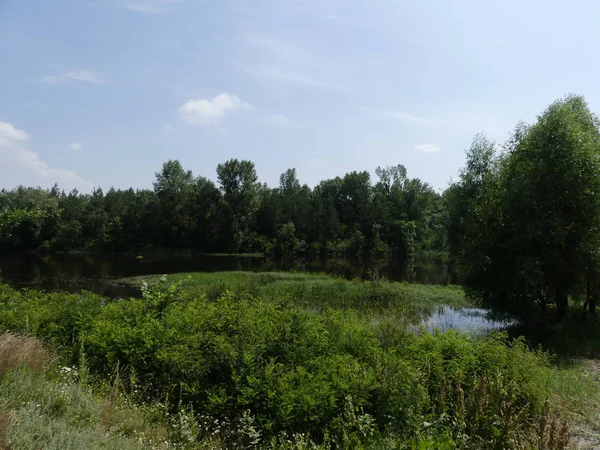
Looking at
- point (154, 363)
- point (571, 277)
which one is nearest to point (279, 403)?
point (154, 363)

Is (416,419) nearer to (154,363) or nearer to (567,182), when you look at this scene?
(154,363)

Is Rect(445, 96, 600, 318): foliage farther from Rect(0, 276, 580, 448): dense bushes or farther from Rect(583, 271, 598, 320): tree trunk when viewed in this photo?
Rect(0, 276, 580, 448): dense bushes

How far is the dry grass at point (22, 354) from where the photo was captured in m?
5.66

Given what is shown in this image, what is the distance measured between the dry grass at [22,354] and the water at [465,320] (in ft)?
49.3

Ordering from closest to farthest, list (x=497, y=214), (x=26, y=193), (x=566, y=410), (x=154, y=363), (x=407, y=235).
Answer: (x=154, y=363) < (x=566, y=410) < (x=497, y=214) < (x=26, y=193) < (x=407, y=235)

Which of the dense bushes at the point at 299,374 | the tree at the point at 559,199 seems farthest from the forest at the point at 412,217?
the dense bushes at the point at 299,374

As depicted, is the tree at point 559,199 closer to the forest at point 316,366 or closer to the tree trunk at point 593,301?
the forest at point 316,366

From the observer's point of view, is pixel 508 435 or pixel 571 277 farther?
pixel 571 277

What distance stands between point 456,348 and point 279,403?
3.52 meters

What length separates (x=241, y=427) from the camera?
535cm

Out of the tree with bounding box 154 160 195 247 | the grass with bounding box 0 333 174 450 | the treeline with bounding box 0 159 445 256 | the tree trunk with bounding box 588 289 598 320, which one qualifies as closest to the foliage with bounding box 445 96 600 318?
the tree trunk with bounding box 588 289 598 320

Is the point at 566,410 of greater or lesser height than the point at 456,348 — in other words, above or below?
below

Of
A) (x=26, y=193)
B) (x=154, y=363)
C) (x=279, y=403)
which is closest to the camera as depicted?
(x=279, y=403)

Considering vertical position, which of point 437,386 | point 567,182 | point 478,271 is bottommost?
point 437,386
